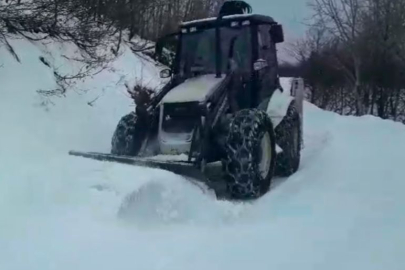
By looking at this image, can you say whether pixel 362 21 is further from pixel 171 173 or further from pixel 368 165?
pixel 171 173

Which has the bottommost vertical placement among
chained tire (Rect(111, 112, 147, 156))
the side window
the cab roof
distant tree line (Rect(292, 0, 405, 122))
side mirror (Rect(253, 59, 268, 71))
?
distant tree line (Rect(292, 0, 405, 122))

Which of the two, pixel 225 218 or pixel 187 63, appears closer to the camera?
pixel 225 218

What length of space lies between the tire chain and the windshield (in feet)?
3.93

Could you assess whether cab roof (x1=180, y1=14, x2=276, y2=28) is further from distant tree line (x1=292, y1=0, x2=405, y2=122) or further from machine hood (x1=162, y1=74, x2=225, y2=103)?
distant tree line (x1=292, y1=0, x2=405, y2=122)

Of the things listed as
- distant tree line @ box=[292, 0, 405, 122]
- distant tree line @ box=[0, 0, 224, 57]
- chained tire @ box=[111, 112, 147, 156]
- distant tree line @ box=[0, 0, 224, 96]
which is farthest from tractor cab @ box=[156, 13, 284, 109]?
distant tree line @ box=[292, 0, 405, 122]

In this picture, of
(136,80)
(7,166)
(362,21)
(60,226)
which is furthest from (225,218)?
(362,21)

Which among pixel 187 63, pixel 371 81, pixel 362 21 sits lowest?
pixel 371 81

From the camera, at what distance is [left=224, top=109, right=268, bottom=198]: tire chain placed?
19.9 feet

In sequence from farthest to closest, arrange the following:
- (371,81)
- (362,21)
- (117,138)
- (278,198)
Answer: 1. (362,21)
2. (371,81)
3. (117,138)
4. (278,198)

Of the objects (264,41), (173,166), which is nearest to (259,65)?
(264,41)

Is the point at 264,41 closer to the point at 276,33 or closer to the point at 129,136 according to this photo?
the point at 276,33

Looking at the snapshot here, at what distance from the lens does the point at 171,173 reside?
18.2ft

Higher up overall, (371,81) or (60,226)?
(60,226)

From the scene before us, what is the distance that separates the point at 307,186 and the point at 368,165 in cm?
128
